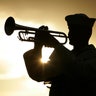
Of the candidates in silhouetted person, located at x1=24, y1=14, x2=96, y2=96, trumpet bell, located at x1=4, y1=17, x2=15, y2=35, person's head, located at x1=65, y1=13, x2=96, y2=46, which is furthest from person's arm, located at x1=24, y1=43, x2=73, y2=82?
trumpet bell, located at x1=4, y1=17, x2=15, y2=35

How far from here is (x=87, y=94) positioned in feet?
13.5

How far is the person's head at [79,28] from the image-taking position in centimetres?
449

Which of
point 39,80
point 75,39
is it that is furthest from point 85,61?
point 39,80

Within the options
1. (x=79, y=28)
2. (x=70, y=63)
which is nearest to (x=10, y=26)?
(x=79, y=28)

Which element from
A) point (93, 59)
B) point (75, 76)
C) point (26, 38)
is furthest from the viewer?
point (26, 38)

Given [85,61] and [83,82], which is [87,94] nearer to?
[83,82]

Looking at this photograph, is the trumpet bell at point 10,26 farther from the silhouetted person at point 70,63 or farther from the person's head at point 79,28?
the person's head at point 79,28

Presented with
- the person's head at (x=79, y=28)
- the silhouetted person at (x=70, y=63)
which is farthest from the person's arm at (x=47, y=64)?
the person's head at (x=79, y=28)

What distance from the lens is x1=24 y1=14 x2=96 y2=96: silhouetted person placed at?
160 inches

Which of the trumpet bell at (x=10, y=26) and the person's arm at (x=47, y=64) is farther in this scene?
the trumpet bell at (x=10, y=26)

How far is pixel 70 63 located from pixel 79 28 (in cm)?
85

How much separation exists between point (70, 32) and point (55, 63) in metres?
0.60

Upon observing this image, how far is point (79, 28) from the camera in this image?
15.1 ft

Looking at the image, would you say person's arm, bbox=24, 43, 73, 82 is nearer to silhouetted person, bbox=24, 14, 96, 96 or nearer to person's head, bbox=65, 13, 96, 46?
silhouetted person, bbox=24, 14, 96, 96
